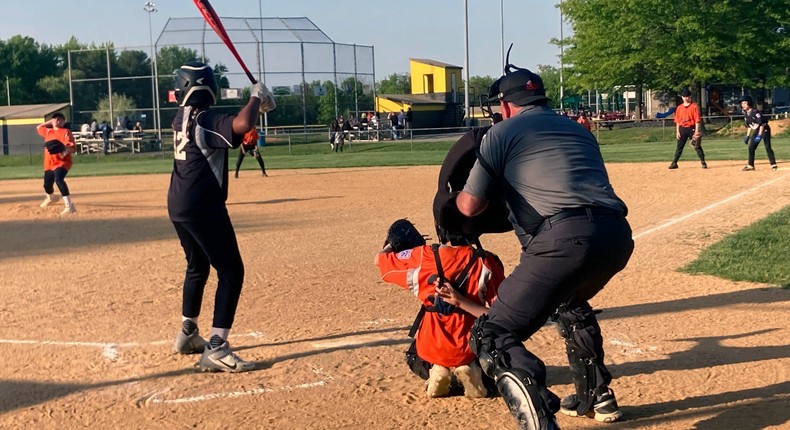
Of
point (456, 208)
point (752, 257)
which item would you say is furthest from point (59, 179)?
point (456, 208)

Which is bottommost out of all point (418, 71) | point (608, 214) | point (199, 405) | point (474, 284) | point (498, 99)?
point (199, 405)

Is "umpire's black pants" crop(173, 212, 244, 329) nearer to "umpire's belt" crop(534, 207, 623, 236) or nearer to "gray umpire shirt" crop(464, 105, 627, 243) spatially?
"gray umpire shirt" crop(464, 105, 627, 243)

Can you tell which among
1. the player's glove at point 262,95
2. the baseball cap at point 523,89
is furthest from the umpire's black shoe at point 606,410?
the player's glove at point 262,95

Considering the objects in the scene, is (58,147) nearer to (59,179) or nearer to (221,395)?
(59,179)

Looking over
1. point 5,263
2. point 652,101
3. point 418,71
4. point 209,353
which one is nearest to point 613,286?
point 209,353

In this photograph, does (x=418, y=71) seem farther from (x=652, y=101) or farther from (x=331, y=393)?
(x=331, y=393)

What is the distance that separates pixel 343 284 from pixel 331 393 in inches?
138

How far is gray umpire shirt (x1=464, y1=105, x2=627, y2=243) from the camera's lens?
154 inches

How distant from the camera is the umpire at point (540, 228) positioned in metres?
3.83

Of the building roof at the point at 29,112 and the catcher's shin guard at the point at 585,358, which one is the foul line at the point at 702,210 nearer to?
the catcher's shin guard at the point at 585,358

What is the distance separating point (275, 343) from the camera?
6.55m

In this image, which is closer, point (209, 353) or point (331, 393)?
point (331, 393)

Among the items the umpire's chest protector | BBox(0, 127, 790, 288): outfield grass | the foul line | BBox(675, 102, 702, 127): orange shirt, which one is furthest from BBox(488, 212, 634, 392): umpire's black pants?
BBox(675, 102, 702, 127): orange shirt

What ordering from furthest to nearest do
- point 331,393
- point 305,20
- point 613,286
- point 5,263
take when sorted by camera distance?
point 305,20
point 5,263
point 613,286
point 331,393
